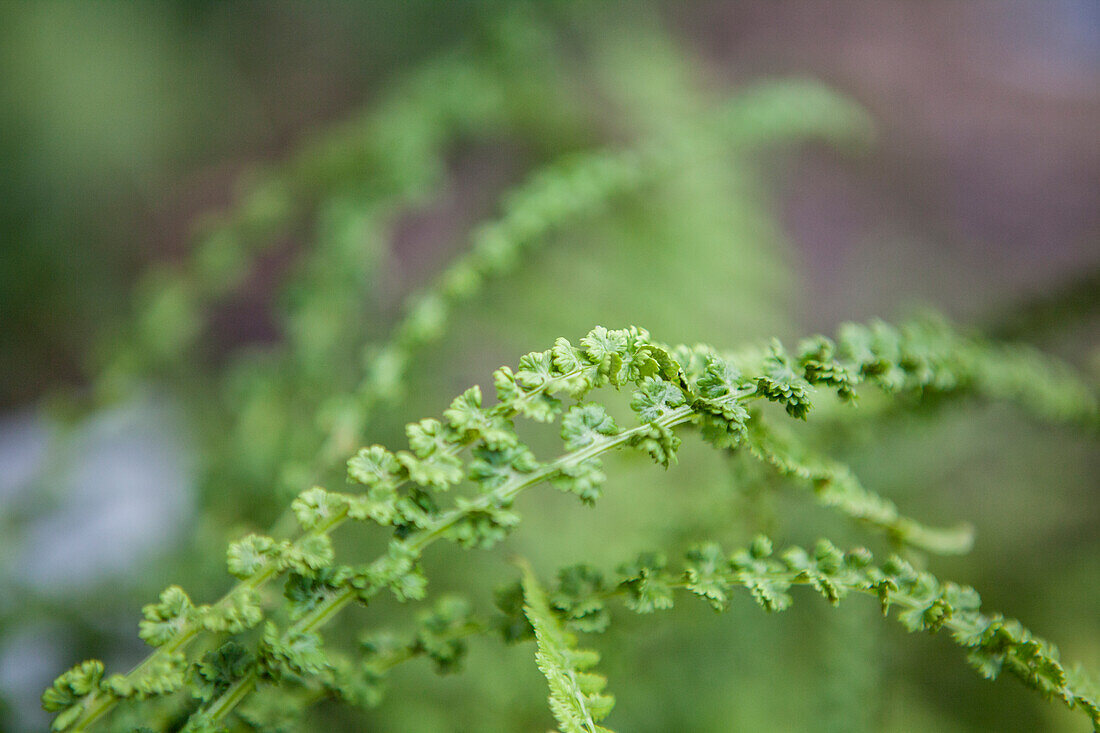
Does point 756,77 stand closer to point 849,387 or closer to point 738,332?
point 738,332

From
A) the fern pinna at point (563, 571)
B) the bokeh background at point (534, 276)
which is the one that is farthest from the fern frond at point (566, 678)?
the bokeh background at point (534, 276)

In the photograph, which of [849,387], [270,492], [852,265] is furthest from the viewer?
[852,265]

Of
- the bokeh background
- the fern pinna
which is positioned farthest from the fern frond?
the bokeh background

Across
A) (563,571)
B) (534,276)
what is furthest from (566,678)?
(534,276)

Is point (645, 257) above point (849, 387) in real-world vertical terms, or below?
above

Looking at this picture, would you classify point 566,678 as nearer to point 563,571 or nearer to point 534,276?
point 563,571

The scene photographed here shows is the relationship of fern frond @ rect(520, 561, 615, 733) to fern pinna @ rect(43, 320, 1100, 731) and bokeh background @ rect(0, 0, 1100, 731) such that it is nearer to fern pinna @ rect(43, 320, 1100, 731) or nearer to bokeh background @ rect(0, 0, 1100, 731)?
fern pinna @ rect(43, 320, 1100, 731)

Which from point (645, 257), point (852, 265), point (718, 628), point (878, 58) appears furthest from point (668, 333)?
point (878, 58)
